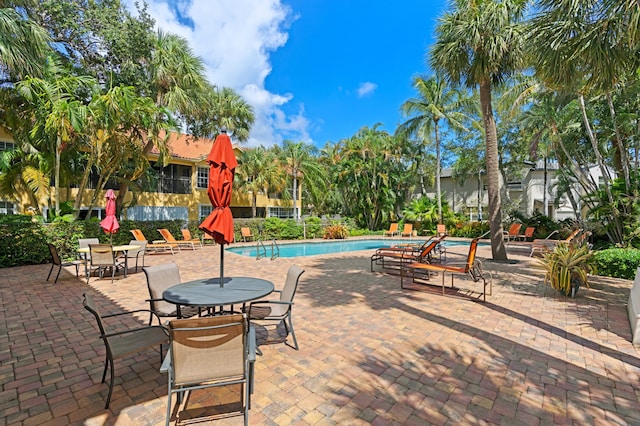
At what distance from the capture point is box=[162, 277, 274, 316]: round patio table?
3.42 m

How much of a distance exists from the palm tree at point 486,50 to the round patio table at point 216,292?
31.7ft

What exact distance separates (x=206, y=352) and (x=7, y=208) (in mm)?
20595

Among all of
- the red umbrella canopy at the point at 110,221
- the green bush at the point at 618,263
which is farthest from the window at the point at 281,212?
the green bush at the point at 618,263

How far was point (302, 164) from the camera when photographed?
2473 cm

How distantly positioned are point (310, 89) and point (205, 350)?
1124 inches

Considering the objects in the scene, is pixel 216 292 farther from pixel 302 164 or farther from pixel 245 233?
pixel 302 164

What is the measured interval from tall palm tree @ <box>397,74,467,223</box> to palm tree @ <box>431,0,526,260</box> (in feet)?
35.8

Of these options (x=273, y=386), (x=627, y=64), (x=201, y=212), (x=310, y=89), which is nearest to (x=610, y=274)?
(x=627, y=64)

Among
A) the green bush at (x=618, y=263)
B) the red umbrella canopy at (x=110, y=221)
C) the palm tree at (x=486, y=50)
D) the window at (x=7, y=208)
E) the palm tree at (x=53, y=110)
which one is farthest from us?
the window at (x=7, y=208)

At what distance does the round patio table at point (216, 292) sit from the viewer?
342cm

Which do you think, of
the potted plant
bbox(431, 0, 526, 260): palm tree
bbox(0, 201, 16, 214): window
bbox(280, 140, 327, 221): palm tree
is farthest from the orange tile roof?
the potted plant

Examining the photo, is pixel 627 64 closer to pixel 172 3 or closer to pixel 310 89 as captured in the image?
pixel 172 3

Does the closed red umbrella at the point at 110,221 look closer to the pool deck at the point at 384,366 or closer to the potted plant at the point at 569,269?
the pool deck at the point at 384,366

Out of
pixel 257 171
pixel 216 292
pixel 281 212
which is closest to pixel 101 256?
pixel 216 292
